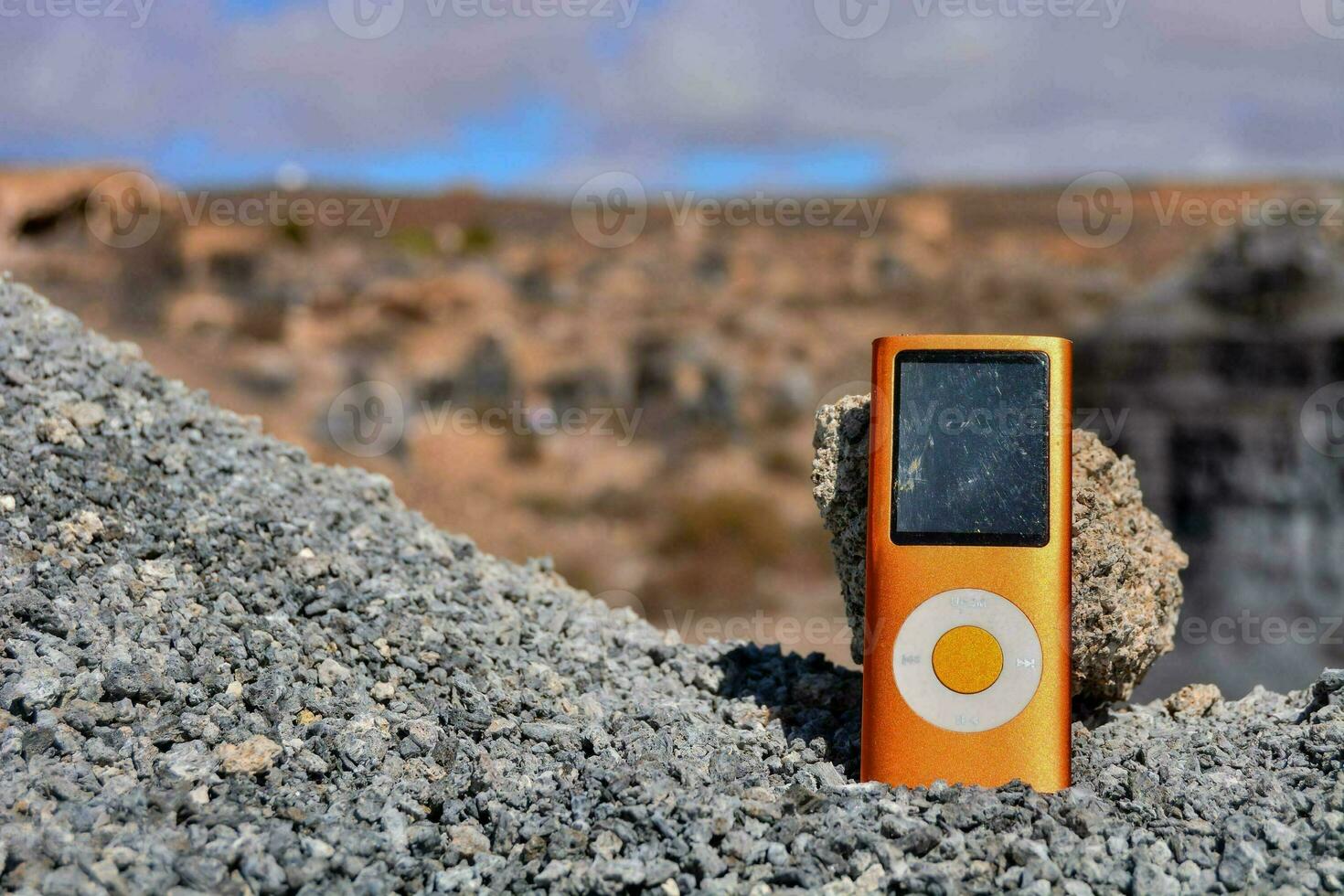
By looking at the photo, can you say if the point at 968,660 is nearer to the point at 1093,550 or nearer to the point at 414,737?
the point at 1093,550

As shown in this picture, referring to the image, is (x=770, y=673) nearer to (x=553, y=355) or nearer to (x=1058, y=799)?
(x=1058, y=799)

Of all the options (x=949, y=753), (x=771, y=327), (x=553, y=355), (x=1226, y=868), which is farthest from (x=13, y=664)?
(x=771, y=327)

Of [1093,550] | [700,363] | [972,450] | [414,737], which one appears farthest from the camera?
[700,363]

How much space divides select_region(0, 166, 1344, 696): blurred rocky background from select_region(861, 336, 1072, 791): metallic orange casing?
680cm

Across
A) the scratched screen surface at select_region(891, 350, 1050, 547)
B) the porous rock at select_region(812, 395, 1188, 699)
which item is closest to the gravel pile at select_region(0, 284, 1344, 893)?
the porous rock at select_region(812, 395, 1188, 699)

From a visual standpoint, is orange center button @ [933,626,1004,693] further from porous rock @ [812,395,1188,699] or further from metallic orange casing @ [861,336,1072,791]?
porous rock @ [812,395,1188,699]

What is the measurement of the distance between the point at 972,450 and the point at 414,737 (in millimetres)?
1972

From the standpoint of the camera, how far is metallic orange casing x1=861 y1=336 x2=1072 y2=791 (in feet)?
11.5

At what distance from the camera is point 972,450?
366cm

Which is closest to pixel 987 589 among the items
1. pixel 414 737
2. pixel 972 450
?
pixel 972 450

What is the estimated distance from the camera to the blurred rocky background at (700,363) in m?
10.1

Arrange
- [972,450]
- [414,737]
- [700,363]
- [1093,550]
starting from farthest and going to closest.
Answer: [700,363], [1093,550], [972,450], [414,737]

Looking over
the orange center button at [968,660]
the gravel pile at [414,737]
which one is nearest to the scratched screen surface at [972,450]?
the orange center button at [968,660]

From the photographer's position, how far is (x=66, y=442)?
457 centimetres
